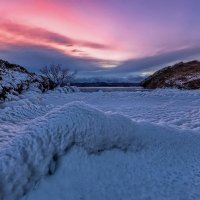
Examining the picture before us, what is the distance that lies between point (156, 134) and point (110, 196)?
1.53 m

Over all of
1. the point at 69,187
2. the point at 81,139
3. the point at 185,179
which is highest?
the point at 81,139

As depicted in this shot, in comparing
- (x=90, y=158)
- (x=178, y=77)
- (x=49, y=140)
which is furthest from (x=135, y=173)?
(x=178, y=77)

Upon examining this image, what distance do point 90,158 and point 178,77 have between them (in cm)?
3301

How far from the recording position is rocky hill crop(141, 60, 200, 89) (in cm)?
3014

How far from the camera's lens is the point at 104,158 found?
313 cm

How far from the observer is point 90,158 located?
298 centimetres

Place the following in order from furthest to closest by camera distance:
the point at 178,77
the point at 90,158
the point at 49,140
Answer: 1. the point at 178,77
2. the point at 90,158
3. the point at 49,140

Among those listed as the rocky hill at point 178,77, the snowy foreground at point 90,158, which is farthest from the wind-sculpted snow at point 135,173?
the rocky hill at point 178,77

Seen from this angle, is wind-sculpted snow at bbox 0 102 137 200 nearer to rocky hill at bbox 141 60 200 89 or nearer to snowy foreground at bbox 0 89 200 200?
snowy foreground at bbox 0 89 200 200

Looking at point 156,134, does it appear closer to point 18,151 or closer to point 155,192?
point 155,192

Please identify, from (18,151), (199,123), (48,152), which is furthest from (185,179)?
(199,123)

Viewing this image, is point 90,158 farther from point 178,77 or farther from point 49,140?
point 178,77

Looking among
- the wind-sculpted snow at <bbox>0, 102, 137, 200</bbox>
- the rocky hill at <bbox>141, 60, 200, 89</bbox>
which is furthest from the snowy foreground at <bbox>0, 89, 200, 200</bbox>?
the rocky hill at <bbox>141, 60, 200, 89</bbox>

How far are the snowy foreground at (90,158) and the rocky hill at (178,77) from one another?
25.6 m
